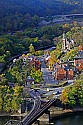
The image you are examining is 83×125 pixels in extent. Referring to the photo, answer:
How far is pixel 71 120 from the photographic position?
15023mm

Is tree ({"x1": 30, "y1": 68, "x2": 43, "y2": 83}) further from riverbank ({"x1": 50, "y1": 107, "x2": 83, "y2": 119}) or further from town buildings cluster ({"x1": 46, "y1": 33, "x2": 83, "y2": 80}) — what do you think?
riverbank ({"x1": 50, "y1": 107, "x2": 83, "y2": 119})

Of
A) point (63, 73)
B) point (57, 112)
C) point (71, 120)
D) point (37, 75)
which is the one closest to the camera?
point (71, 120)

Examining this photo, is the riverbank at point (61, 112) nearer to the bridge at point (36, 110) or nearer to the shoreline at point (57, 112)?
the shoreline at point (57, 112)

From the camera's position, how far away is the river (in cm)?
1479

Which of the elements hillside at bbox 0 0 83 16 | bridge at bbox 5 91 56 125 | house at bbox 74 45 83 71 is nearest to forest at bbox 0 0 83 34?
hillside at bbox 0 0 83 16

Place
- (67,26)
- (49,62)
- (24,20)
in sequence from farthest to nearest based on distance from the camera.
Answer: (24,20)
(67,26)
(49,62)

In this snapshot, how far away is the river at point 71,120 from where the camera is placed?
1479 centimetres

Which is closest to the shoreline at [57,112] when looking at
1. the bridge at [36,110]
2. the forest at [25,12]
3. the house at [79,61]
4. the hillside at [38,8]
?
the bridge at [36,110]

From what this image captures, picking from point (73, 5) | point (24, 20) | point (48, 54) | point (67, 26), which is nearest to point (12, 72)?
point (48, 54)

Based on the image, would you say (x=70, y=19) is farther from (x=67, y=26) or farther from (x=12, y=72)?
(x=12, y=72)

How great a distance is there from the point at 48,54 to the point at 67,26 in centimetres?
1022

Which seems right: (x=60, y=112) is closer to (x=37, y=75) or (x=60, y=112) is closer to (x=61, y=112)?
(x=61, y=112)

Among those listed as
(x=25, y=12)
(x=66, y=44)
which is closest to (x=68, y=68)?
(x=66, y=44)

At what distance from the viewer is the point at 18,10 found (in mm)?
42875
